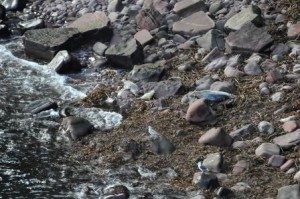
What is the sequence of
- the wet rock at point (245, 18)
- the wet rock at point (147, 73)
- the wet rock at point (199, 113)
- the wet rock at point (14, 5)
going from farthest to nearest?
the wet rock at point (14, 5), the wet rock at point (245, 18), the wet rock at point (147, 73), the wet rock at point (199, 113)

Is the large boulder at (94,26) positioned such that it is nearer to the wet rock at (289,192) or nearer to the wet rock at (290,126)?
the wet rock at (290,126)

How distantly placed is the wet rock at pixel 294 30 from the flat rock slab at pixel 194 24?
3.24 feet

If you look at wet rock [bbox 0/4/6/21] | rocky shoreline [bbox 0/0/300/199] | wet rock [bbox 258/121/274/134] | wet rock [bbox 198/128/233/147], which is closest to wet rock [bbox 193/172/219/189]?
rocky shoreline [bbox 0/0/300/199]

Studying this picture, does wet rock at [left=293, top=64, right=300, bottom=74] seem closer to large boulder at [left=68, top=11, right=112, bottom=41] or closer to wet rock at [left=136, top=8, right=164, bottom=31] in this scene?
wet rock at [left=136, top=8, right=164, bottom=31]

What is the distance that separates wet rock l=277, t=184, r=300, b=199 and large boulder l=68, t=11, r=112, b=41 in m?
4.43

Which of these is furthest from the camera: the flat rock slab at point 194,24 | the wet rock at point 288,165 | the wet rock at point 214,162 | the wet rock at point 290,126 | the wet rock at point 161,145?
the flat rock slab at point 194,24

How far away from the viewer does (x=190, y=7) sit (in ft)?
28.8

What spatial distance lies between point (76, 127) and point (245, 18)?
9.23 ft

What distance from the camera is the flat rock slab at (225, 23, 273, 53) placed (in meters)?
7.48

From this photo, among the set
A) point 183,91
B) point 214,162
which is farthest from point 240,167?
point 183,91

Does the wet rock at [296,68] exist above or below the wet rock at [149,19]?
above

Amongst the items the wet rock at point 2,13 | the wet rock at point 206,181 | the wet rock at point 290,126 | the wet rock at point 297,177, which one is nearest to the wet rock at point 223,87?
the wet rock at point 290,126

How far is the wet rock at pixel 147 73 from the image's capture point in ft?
24.4

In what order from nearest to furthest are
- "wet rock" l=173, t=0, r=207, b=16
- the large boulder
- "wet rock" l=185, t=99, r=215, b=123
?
"wet rock" l=185, t=99, r=215, b=123, "wet rock" l=173, t=0, r=207, b=16, the large boulder
